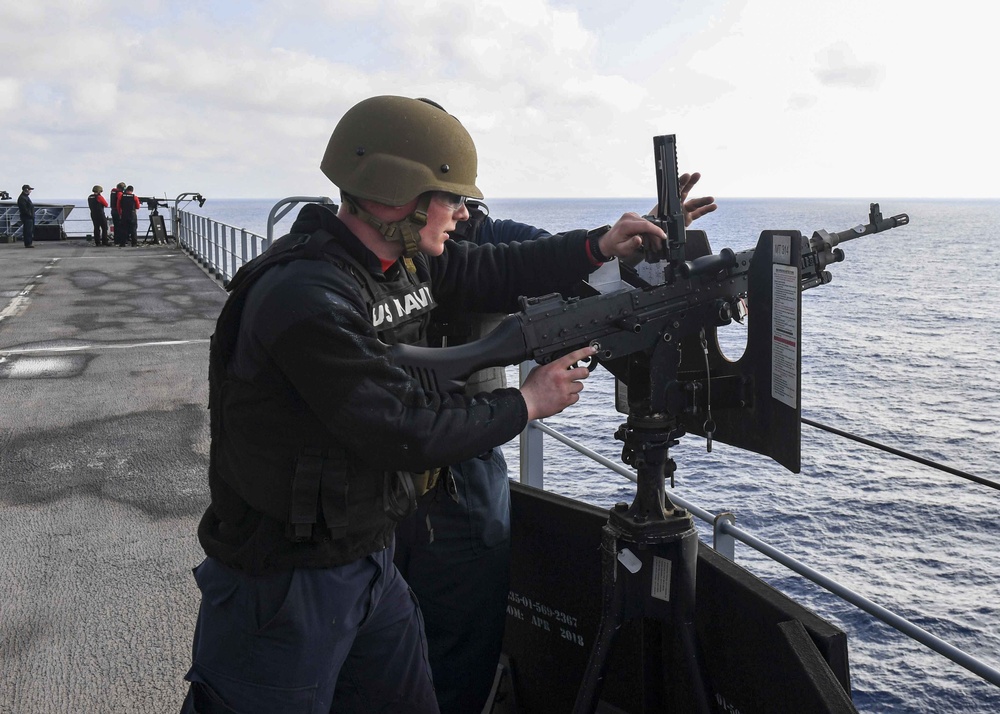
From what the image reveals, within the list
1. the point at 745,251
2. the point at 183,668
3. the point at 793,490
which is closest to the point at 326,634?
the point at 745,251

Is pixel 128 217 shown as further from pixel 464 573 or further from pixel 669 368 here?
pixel 669 368

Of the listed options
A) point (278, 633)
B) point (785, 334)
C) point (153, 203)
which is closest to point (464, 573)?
point (278, 633)

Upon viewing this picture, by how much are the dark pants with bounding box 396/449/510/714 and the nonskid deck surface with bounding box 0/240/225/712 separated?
1.19m

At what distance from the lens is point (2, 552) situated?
4.79m

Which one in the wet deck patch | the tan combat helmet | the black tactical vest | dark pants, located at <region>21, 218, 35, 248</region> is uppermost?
dark pants, located at <region>21, 218, 35, 248</region>

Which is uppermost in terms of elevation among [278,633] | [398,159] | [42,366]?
[398,159]

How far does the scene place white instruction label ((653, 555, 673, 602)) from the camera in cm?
245

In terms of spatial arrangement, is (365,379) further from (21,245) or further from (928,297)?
(928,297)

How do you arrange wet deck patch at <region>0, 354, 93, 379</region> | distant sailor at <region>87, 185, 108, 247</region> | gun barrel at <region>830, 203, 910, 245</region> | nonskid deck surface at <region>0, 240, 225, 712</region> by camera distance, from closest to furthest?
1. gun barrel at <region>830, 203, 910, 245</region>
2. nonskid deck surface at <region>0, 240, 225, 712</region>
3. wet deck patch at <region>0, 354, 93, 379</region>
4. distant sailor at <region>87, 185, 108, 247</region>

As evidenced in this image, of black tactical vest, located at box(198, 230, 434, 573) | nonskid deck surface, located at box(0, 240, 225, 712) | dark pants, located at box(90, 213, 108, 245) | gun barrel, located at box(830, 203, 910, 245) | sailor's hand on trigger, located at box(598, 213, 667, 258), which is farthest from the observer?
dark pants, located at box(90, 213, 108, 245)

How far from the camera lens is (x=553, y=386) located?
226 centimetres

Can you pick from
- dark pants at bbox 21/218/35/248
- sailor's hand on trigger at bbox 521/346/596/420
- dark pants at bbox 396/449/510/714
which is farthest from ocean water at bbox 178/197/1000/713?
sailor's hand on trigger at bbox 521/346/596/420

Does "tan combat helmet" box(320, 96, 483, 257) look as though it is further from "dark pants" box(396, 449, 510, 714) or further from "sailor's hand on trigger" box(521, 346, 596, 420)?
"dark pants" box(396, 449, 510, 714)

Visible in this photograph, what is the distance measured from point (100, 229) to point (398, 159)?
→ 31.1 m
